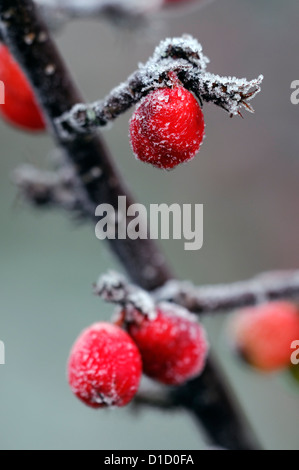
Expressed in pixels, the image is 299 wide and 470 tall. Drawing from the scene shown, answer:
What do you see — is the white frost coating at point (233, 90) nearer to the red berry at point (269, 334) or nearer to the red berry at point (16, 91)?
the red berry at point (16, 91)

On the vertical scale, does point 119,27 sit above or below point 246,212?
below

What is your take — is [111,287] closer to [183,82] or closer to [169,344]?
[169,344]

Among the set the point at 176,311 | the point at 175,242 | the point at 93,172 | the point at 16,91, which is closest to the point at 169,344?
the point at 176,311

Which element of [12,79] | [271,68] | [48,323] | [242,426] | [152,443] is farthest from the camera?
[271,68]

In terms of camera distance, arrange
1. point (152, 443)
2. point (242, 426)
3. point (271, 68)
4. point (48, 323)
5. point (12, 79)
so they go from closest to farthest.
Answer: point (12, 79) < point (242, 426) < point (152, 443) < point (48, 323) < point (271, 68)

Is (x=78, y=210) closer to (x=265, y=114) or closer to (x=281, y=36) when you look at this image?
(x=265, y=114)

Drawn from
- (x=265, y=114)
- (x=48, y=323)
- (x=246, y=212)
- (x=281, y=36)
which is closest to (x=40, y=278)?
(x=48, y=323)
